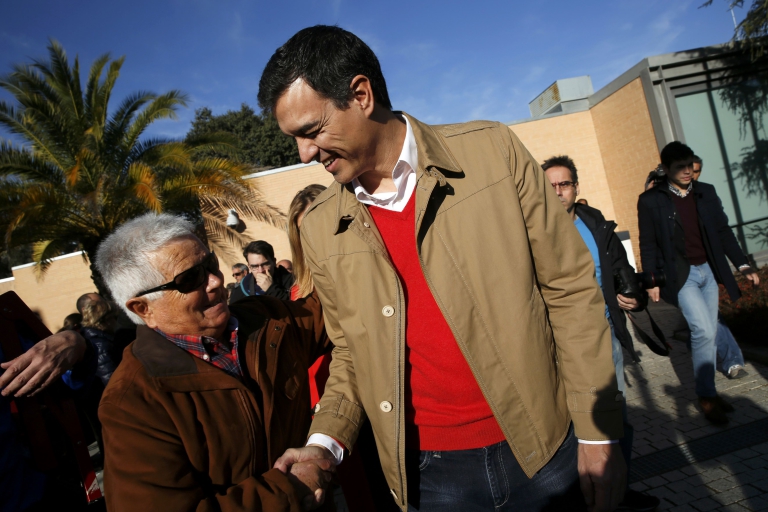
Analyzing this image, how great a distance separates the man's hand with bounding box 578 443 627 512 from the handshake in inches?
33.6

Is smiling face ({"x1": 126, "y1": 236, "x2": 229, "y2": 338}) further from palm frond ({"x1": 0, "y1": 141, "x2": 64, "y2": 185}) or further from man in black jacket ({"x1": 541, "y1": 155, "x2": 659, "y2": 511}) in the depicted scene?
palm frond ({"x1": 0, "y1": 141, "x2": 64, "y2": 185})

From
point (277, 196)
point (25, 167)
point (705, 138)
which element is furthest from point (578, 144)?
point (25, 167)

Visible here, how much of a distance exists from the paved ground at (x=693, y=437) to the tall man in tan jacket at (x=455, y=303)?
2.11 metres

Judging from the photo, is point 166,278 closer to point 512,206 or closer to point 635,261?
point 512,206

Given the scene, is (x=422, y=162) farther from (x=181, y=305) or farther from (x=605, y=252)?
(x=605, y=252)

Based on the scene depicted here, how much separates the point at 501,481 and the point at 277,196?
12835mm

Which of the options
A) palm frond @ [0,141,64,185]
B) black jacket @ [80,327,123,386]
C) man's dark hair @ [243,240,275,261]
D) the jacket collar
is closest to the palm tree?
palm frond @ [0,141,64,185]

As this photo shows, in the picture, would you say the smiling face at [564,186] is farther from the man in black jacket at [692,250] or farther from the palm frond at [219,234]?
the palm frond at [219,234]

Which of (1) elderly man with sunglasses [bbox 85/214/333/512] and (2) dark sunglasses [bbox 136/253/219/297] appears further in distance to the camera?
(2) dark sunglasses [bbox 136/253/219/297]

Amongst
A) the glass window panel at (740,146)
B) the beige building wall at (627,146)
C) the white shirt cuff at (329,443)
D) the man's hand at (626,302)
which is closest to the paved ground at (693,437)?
the man's hand at (626,302)

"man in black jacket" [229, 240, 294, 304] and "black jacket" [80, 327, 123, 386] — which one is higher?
"man in black jacket" [229, 240, 294, 304]

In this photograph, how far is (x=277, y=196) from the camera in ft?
45.9

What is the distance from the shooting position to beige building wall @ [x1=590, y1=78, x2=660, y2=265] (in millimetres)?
11234

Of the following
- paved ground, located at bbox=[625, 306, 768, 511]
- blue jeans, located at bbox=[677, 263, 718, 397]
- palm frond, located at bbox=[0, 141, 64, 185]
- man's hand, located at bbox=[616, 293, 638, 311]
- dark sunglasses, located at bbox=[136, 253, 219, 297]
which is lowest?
paved ground, located at bbox=[625, 306, 768, 511]
